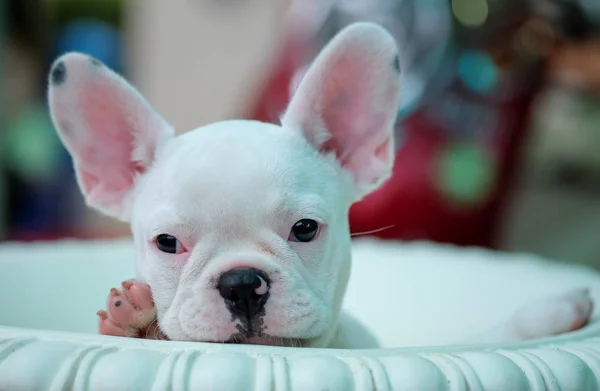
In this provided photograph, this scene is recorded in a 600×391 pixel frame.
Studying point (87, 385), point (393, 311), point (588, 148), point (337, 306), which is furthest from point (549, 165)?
point (87, 385)

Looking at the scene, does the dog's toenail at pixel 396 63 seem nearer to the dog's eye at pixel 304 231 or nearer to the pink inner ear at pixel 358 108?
the pink inner ear at pixel 358 108

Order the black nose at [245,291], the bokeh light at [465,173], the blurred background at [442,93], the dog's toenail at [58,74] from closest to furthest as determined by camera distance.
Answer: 1. the black nose at [245,291]
2. the dog's toenail at [58,74]
3. the blurred background at [442,93]
4. the bokeh light at [465,173]

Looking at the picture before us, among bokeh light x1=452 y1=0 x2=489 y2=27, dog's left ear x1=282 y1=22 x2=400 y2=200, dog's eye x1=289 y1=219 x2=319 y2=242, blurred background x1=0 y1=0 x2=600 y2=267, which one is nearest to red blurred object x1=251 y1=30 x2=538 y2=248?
blurred background x1=0 y1=0 x2=600 y2=267

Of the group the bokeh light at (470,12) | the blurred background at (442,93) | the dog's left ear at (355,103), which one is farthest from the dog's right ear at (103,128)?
the bokeh light at (470,12)

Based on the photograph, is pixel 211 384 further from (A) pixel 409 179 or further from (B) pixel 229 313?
(A) pixel 409 179

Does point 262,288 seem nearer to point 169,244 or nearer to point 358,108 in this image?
point 169,244

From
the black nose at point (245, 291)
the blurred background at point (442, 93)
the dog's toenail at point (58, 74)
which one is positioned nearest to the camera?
the black nose at point (245, 291)

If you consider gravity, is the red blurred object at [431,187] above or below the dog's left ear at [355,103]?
below
